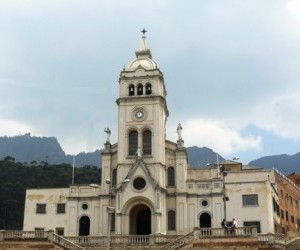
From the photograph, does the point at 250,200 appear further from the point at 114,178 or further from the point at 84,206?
the point at 84,206

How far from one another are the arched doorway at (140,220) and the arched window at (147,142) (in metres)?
6.57

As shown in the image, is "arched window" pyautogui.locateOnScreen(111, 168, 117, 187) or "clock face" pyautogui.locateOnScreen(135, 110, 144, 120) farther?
"clock face" pyautogui.locateOnScreen(135, 110, 144, 120)

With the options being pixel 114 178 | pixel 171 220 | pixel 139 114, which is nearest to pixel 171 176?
pixel 171 220

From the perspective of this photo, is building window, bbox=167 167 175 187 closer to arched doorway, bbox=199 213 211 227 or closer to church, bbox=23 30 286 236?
church, bbox=23 30 286 236

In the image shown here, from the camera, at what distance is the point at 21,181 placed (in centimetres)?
11375

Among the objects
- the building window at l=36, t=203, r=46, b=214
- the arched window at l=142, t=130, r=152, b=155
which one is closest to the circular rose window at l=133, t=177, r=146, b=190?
the arched window at l=142, t=130, r=152, b=155

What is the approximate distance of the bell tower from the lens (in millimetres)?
56812

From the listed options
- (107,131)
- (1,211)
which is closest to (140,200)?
(107,131)

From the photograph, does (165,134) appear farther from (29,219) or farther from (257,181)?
(29,219)

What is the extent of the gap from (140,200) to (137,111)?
37.2 feet

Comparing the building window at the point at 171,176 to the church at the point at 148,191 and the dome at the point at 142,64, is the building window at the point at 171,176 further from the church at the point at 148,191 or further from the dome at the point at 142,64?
the dome at the point at 142,64

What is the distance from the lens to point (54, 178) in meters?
117

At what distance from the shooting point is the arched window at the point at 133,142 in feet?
190

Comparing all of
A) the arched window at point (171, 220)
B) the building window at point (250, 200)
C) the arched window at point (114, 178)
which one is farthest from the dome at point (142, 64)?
the building window at point (250, 200)
